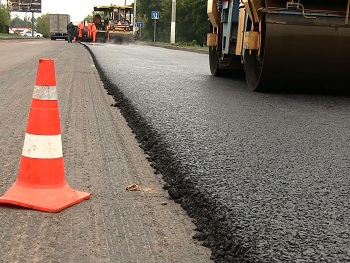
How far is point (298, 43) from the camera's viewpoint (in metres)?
6.53

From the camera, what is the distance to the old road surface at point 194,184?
225 centimetres

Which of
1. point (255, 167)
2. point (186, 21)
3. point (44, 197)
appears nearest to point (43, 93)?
point (44, 197)

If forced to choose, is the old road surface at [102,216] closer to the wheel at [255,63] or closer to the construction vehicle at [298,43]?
the construction vehicle at [298,43]

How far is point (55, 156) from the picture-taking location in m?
2.93

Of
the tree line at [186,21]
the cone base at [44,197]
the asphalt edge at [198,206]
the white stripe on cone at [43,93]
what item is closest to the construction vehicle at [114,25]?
the tree line at [186,21]

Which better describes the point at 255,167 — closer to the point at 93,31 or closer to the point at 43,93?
the point at 43,93

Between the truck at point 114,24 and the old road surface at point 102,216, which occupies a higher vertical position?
the truck at point 114,24

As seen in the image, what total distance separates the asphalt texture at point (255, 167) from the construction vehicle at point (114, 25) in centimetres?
3306

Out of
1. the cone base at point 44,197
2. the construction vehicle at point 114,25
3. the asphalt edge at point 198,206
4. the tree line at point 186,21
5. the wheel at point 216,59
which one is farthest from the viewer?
the tree line at point 186,21

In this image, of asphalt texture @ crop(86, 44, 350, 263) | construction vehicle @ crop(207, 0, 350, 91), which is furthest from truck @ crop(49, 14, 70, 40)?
asphalt texture @ crop(86, 44, 350, 263)

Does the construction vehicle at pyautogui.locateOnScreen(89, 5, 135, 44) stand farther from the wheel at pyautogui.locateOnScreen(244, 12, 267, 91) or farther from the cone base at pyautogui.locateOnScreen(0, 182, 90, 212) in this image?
the cone base at pyautogui.locateOnScreen(0, 182, 90, 212)

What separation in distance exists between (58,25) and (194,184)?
2147 inches

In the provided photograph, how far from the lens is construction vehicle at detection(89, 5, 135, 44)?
39.1 metres

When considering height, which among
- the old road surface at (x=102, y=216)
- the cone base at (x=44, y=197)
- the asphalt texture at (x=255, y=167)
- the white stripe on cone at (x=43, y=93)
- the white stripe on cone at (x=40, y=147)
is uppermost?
the white stripe on cone at (x=43, y=93)
